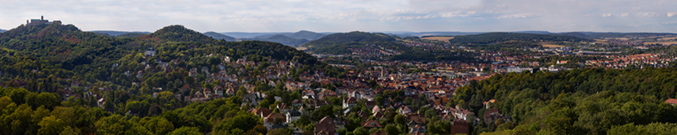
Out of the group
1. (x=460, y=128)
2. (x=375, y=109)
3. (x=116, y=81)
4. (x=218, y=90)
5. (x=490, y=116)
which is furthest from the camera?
(x=116, y=81)

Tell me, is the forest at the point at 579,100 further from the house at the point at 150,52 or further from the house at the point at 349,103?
the house at the point at 150,52

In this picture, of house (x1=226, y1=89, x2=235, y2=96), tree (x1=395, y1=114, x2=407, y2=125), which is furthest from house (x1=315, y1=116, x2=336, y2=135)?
house (x1=226, y1=89, x2=235, y2=96)

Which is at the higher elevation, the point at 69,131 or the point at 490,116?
the point at 69,131

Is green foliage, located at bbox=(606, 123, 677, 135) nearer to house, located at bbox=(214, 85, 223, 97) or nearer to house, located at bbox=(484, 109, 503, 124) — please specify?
house, located at bbox=(484, 109, 503, 124)

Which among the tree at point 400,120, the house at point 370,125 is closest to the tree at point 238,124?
the house at point 370,125

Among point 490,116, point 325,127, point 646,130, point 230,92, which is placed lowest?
point 230,92

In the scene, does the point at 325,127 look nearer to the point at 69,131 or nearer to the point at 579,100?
the point at 69,131

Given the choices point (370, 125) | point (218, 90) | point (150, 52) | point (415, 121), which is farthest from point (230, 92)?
point (150, 52)

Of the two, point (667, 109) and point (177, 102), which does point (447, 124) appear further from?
point (177, 102)

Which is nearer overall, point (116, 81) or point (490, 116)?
point (490, 116)
